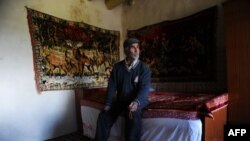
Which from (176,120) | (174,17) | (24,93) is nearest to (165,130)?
(176,120)

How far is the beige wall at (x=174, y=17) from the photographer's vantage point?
291 centimetres

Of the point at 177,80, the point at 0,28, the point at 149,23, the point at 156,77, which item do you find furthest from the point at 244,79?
the point at 0,28

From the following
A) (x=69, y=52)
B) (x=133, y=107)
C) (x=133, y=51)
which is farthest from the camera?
(x=69, y=52)

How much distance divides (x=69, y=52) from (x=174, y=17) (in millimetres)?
1759

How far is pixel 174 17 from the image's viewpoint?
345 cm

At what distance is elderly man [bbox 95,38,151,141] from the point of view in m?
2.19

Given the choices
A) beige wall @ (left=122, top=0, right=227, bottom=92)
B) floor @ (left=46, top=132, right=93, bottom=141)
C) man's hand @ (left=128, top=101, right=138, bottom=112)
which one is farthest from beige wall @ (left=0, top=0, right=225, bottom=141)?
man's hand @ (left=128, top=101, right=138, bottom=112)

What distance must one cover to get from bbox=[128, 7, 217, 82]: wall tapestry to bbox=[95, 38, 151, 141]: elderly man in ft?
3.67

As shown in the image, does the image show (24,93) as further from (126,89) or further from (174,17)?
(174,17)

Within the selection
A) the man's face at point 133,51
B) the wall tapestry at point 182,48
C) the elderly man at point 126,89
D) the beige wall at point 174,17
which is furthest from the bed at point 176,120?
the wall tapestry at point 182,48

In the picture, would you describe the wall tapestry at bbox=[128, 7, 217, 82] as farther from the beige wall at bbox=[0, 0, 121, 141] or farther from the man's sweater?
the beige wall at bbox=[0, 0, 121, 141]

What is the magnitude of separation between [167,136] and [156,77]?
1.80 meters

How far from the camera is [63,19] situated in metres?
3.31

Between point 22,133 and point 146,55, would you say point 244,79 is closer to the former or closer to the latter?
point 146,55
